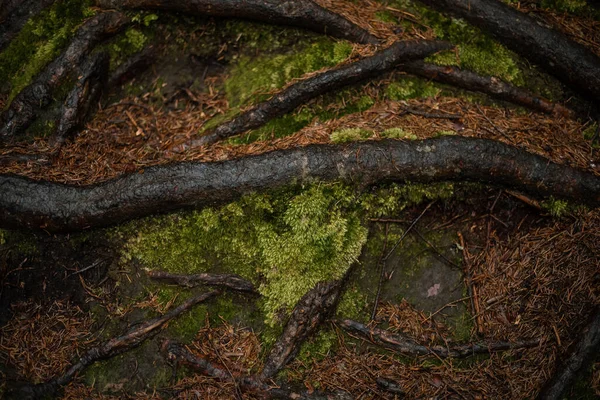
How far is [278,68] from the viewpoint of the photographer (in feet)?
15.5

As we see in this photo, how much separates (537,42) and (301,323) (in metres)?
3.87

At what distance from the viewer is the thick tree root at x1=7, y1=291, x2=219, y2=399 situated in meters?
3.57

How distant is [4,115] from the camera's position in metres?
4.40

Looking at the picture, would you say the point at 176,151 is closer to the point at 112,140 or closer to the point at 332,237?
the point at 112,140

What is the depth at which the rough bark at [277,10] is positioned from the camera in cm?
460

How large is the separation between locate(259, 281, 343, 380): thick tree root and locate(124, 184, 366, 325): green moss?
0.08 metres

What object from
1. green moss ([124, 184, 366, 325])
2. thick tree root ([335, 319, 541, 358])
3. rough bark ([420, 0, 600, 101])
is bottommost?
thick tree root ([335, 319, 541, 358])

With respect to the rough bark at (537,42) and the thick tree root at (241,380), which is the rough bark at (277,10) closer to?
the rough bark at (537,42)

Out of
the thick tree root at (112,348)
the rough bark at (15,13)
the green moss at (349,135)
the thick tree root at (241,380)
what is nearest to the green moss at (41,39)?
the rough bark at (15,13)

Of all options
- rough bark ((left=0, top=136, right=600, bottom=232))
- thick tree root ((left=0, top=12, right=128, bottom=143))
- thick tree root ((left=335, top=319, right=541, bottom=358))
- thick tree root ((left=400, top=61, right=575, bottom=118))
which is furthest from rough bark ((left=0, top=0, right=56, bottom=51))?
thick tree root ((left=335, top=319, right=541, bottom=358))

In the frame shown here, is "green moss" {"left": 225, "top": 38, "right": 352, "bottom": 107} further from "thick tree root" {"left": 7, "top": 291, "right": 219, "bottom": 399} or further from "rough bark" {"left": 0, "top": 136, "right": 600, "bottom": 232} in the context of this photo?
"thick tree root" {"left": 7, "top": 291, "right": 219, "bottom": 399}

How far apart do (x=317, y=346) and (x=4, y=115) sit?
3974mm

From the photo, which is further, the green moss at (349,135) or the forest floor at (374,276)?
the green moss at (349,135)

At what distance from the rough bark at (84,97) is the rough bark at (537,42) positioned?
3898 millimetres
